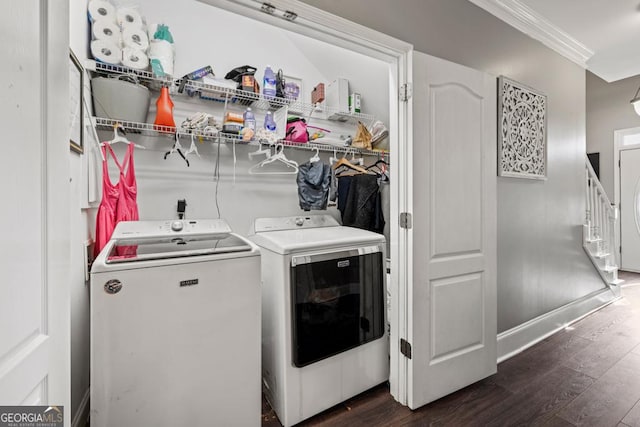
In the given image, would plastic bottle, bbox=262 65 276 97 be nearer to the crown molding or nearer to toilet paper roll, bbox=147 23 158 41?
toilet paper roll, bbox=147 23 158 41

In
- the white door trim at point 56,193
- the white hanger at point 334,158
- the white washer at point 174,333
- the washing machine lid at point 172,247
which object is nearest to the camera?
the white door trim at point 56,193

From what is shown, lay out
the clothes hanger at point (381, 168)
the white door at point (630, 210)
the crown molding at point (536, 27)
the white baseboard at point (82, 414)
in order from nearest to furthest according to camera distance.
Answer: the white baseboard at point (82, 414) → the crown molding at point (536, 27) → the clothes hanger at point (381, 168) → the white door at point (630, 210)

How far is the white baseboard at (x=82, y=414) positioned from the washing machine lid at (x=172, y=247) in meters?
0.84

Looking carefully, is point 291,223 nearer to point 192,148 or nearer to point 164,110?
point 192,148

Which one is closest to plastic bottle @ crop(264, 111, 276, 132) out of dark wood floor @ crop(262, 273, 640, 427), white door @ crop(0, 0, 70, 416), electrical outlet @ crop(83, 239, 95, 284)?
electrical outlet @ crop(83, 239, 95, 284)

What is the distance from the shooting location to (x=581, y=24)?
245 cm

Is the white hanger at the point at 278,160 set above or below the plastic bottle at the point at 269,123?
below

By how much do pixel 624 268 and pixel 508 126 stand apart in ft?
14.9

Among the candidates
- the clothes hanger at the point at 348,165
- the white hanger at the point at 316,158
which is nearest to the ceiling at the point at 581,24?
the clothes hanger at the point at 348,165

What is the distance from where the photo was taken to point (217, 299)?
138cm

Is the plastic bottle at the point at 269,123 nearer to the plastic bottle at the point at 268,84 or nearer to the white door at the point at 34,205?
the plastic bottle at the point at 268,84

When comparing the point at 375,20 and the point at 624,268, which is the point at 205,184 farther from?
the point at 624,268

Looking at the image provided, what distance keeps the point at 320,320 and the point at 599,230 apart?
12.6 ft

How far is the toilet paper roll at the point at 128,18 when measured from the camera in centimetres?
172
